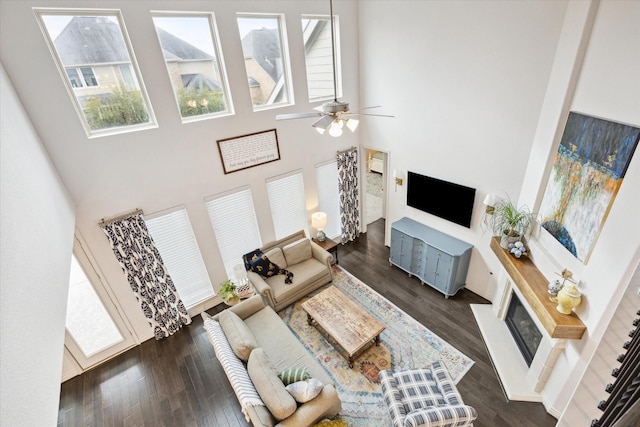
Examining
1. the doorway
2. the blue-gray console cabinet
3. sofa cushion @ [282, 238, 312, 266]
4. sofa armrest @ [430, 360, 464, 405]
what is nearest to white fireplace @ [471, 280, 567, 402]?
the blue-gray console cabinet

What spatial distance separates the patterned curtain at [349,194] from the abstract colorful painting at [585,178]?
366 cm

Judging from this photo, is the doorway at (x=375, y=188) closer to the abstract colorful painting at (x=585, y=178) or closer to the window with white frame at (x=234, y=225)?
the window with white frame at (x=234, y=225)

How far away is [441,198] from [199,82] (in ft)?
14.8

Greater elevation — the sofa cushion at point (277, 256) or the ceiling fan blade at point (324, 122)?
the ceiling fan blade at point (324, 122)

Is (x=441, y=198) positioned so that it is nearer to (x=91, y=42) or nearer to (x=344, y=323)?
(x=344, y=323)

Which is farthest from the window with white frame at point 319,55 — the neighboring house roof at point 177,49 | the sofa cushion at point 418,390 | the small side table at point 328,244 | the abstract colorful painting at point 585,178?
the sofa cushion at point 418,390

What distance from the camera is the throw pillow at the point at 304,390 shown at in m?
3.12

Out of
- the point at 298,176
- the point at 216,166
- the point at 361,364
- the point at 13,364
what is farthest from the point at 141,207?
the point at 361,364

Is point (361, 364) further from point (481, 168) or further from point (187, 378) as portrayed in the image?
point (481, 168)

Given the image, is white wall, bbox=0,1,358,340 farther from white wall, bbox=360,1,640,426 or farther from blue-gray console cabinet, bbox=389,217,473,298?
blue-gray console cabinet, bbox=389,217,473,298

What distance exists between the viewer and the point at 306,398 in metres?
3.11

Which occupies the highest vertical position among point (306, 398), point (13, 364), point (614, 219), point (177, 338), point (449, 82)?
point (449, 82)

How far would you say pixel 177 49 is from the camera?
166 inches

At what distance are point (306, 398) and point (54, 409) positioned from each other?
6.99 ft
